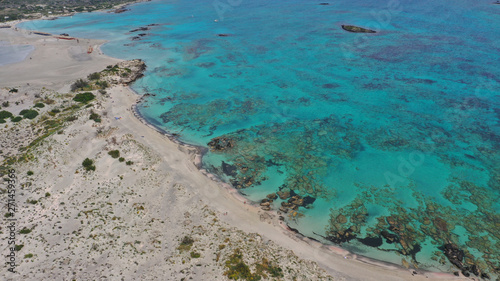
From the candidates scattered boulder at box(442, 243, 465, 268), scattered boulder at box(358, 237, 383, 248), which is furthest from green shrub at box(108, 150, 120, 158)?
scattered boulder at box(442, 243, 465, 268)

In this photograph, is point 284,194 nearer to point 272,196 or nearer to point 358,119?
point 272,196

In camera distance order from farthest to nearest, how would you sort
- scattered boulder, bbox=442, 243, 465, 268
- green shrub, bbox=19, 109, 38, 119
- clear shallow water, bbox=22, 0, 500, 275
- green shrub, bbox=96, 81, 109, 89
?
1. green shrub, bbox=96, 81, 109, 89
2. green shrub, bbox=19, 109, 38, 119
3. clear shallow water, bbox=22, 0, 500, 275
4. scattered boulder, bbox=442, 243, 465, 268

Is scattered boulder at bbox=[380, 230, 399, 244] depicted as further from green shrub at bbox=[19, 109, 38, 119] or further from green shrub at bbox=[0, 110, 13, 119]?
green shrub at bbox=[0, 110, 13, 119]

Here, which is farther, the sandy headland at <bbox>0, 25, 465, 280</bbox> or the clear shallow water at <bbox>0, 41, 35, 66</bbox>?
the clear shallow water at <bbox>0, 41, 35, 66</bbox>

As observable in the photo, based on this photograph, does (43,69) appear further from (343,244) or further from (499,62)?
(499,62)

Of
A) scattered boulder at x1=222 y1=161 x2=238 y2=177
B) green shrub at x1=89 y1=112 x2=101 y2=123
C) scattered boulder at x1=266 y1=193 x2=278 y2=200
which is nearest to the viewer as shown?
scattered boulder at x1=266 y1=193 x2=278 y2=200

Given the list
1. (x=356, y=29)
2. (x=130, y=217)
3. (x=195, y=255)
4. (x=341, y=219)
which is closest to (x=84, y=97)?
(x=130, y=217)

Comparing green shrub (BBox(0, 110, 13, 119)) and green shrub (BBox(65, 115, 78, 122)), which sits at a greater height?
green shrub (BBox(0, 110, 13, 119))
